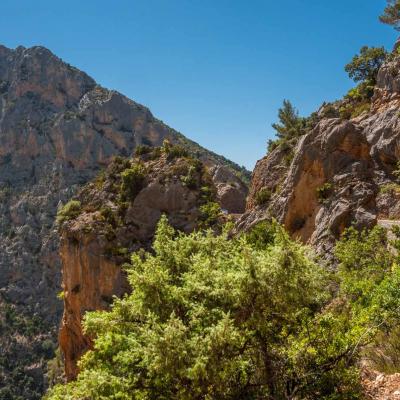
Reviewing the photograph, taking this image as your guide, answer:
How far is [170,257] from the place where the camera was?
11.7 m

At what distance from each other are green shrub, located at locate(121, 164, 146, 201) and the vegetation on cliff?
83.4 ft

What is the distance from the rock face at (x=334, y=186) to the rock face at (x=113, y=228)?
6.19m

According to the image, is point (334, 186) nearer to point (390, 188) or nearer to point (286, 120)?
point (390, 188)

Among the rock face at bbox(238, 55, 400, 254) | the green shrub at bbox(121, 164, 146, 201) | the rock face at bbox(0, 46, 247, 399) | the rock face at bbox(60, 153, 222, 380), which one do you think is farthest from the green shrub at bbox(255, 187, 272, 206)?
the rock face at bbox(0, 46, 247, 399)

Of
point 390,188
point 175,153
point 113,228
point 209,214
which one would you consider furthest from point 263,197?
point 113,228

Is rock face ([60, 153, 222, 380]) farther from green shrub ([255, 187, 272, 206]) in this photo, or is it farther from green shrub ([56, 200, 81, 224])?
green shrub ([255, 187, 272, 206])

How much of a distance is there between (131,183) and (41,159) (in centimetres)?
8655

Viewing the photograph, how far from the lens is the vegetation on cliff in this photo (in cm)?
782

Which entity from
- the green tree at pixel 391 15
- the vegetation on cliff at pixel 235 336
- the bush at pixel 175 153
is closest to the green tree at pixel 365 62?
the green tree at pixel 391 15

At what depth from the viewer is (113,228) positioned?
33.8m

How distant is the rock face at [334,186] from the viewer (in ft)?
76.8

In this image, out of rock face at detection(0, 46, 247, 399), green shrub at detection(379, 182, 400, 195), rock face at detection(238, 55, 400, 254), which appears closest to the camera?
rock face at detection(238, 55, 400, 254)

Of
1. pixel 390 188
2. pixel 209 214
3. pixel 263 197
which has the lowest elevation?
pixel 209 214

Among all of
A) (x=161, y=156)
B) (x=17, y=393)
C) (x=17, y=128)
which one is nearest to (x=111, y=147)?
(x=17, y=128)
